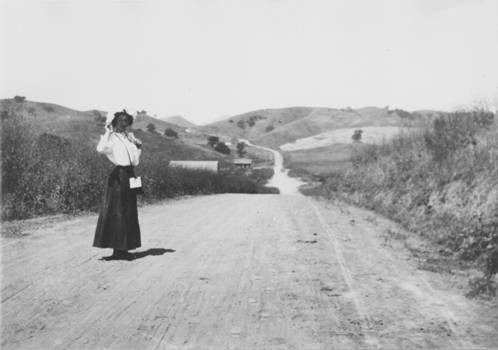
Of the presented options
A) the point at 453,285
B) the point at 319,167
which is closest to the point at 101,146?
the point at 453,285

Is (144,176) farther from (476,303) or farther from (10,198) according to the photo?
(476,303)

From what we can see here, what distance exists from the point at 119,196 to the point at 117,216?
0.29 m

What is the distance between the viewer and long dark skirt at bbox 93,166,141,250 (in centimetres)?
693

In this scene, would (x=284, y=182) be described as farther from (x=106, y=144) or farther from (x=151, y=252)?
(x=106, y=144)

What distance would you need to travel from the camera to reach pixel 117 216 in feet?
22.9

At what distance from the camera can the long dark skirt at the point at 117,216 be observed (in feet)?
22.7

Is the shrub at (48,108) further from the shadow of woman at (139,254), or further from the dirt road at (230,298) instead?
the shadow of woman at (139,254)

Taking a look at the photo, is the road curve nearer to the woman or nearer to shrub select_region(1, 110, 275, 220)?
shrub select_region(1, 110, 275, 220)

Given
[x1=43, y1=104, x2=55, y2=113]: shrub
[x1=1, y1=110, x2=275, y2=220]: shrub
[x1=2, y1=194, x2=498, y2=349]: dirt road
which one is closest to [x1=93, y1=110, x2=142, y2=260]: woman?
[x1=2, y1=194, x2=498, y2=349]: dirt road

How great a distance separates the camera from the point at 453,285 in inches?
232

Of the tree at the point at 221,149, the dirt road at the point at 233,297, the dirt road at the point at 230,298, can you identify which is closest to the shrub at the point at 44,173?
the dirt road at the point at 233,297

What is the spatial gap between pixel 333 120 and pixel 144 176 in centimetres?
17607

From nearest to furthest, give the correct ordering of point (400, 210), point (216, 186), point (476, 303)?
1. point (476, 303)
2. point (400, 210)
3. point (216, 186)

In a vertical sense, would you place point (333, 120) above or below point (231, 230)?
above
